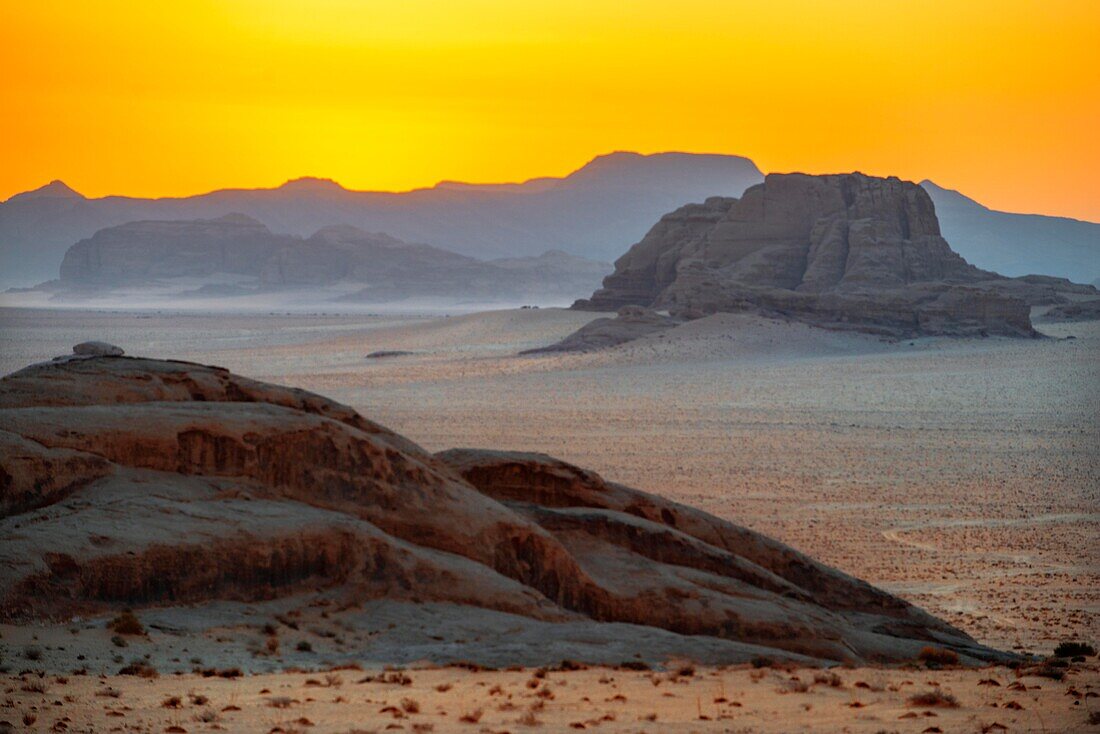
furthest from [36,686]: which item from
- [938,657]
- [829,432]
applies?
[829,432]

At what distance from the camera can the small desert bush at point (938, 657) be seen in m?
12.0

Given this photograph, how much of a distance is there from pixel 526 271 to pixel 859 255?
118277mm

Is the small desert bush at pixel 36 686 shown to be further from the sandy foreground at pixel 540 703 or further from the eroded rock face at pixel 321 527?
the eroded rock face at pixel 321 527

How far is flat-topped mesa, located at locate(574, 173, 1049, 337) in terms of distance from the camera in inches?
2347

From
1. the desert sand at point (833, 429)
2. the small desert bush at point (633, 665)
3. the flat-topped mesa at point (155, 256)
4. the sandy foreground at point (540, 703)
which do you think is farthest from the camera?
Answer: the flat-topped mesa at point (155, 256)

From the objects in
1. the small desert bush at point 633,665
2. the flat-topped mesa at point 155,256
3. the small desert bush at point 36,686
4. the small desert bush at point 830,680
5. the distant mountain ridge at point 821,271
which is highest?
the flat-topped mesa at point 155,256

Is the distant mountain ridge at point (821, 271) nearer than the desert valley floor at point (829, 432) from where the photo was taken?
No

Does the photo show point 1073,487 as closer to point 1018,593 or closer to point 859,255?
point 1018,593

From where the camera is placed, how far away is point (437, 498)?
12016 mm

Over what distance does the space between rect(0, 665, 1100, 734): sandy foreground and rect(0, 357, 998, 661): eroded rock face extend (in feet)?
4.67

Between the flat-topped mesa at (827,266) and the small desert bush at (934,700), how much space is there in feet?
166

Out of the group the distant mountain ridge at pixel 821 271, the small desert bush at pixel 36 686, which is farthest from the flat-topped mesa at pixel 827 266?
the small desert bush at pixel 36 686

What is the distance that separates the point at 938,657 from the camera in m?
12.1

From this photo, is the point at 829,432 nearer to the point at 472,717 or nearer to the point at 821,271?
the point at 472,717
